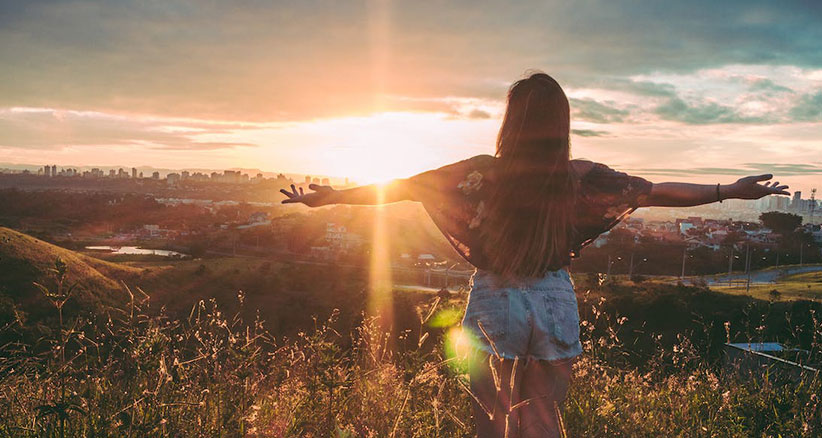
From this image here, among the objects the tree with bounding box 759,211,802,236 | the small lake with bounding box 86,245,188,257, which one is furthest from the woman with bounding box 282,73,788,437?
the small lake with bounding box 86,245,188,257

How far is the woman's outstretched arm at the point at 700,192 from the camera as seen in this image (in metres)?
2.40

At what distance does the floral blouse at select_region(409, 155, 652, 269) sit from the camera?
2.14 meters

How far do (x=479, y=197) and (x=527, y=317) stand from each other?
0.54m

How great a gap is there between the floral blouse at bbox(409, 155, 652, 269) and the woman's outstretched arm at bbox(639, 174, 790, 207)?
55 millimetres

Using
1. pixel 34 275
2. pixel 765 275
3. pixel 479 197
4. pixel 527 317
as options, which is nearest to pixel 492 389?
pixel 527 317

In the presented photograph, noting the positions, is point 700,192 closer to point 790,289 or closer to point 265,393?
point 265,393

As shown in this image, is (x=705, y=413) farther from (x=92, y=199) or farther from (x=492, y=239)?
(x=92, y=199)

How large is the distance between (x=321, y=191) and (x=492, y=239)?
1.00 metres

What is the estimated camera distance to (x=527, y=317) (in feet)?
5.97

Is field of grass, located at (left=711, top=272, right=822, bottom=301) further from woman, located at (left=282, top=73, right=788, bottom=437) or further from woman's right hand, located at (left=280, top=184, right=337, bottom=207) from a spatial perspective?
woman's right hand, located at (left=280, top=184, right=337, bottom=207)

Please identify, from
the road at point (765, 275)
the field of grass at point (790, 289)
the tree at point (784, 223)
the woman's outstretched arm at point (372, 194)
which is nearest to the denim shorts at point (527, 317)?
the woman's outstretched arm at point (372, 194)

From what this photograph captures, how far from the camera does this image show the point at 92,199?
12219 centimetres

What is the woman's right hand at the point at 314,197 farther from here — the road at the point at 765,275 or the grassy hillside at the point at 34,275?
the road at the point at 765,275

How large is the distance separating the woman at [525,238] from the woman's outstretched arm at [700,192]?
20 centimetres
